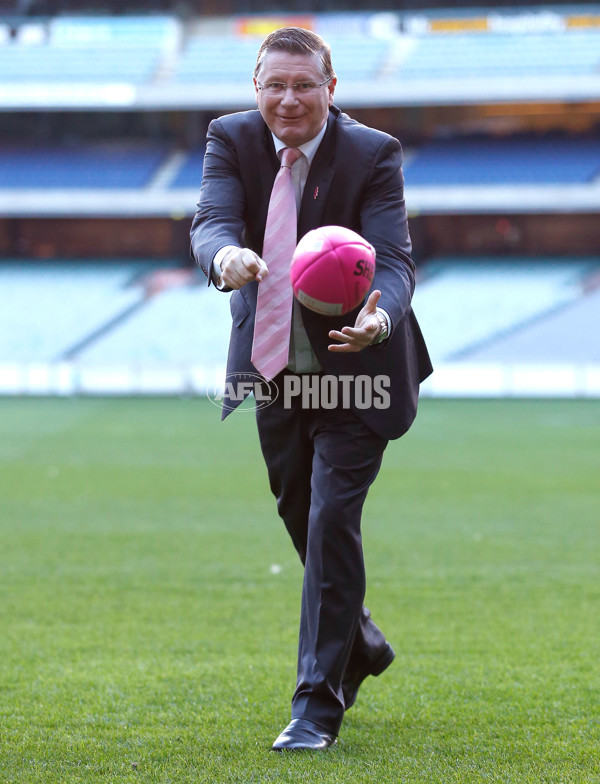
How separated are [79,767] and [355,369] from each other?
4.98 feet

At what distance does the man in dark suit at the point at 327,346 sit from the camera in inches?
139

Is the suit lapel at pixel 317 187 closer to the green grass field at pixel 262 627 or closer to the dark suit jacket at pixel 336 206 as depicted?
the dark suit jacket at pixel 336 206

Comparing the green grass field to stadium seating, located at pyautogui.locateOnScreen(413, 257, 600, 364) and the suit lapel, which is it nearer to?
the suit lapel

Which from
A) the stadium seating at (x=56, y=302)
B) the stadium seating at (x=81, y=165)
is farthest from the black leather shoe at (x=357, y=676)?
the stadium seating at (x=81, y=165)

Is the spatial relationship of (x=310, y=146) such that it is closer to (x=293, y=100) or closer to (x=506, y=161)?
(x=293, y=100)

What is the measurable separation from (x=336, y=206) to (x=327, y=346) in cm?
48

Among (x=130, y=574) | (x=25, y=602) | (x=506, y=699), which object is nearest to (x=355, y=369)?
(x=506, y=699)

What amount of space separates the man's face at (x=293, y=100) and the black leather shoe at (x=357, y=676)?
187 cm

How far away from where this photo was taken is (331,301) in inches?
127

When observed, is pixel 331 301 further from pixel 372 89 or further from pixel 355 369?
pixel 372 89

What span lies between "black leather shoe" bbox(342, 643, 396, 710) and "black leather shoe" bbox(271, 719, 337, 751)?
1.11 feet

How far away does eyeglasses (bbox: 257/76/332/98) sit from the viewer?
3.45 metres

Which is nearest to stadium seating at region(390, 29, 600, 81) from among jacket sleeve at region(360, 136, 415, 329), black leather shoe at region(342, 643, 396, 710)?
jacket sleeve at region(360, 136, 415, 329)

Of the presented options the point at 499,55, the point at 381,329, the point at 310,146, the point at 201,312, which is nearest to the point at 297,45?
the point at 310,146
